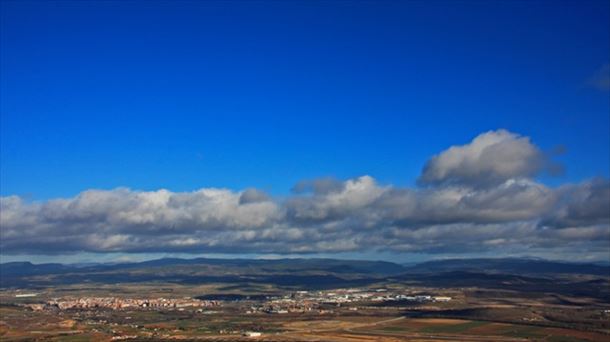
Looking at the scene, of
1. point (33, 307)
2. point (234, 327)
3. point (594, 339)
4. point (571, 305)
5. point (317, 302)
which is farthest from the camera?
point (317, 302)

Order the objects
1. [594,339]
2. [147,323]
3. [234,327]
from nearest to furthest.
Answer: [594,339]
[234,327]
[147,323]

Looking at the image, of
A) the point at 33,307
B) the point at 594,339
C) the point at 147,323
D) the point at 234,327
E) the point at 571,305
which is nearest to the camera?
the point at 594,339

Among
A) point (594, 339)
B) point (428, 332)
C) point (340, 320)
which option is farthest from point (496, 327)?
point (340, 320)

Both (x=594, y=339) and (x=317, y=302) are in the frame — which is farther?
(x=317, y=302)

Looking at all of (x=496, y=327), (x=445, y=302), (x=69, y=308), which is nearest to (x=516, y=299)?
(x=445, y=302)

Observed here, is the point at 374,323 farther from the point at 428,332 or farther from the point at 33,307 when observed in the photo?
the point at 33,307

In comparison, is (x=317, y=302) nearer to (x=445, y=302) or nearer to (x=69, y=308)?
(x=445, y=302)

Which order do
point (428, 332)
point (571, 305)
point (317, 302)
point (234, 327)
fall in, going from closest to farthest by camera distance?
point (428, 332), point (234, 327), point (571, 305), point (317, 302)

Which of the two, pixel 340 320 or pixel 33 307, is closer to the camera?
pixel 340 320
